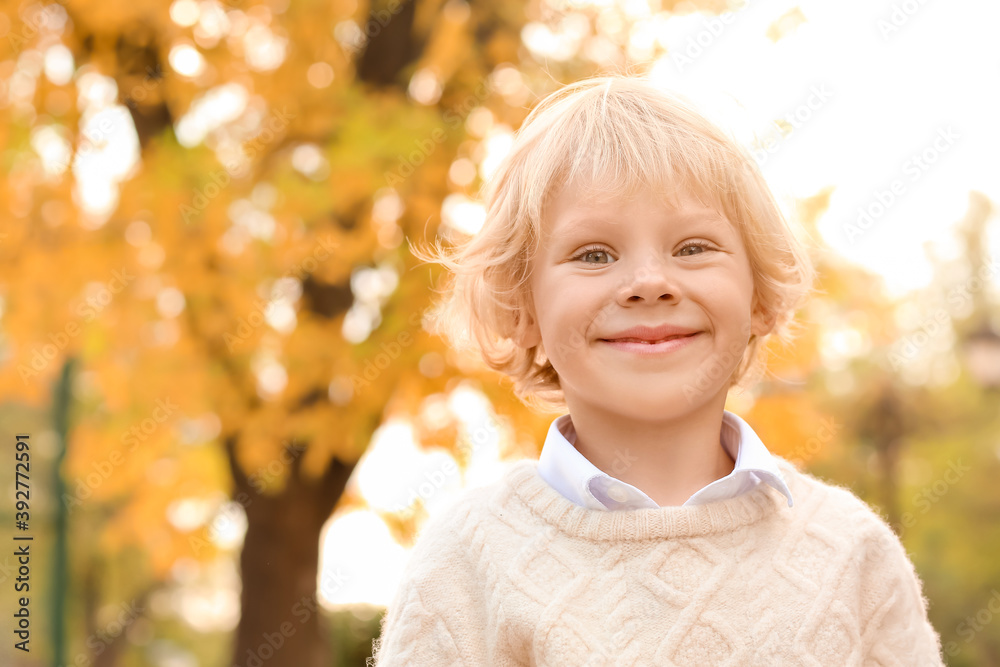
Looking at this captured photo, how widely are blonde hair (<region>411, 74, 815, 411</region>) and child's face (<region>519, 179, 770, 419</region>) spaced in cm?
5

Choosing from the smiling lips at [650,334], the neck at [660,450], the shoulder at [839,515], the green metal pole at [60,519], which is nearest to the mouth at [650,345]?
the smiling lips at [650,334]

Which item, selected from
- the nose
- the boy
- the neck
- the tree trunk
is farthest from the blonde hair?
the tree trunk

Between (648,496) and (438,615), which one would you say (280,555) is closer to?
(438,615)

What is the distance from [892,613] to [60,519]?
16.8ft

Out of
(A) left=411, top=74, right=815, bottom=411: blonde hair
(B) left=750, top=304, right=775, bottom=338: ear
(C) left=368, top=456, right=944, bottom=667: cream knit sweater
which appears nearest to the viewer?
(C) left=368, top=456, right=944, bottom=667: cream knit sweater

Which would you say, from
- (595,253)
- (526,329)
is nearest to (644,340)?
(595,253)

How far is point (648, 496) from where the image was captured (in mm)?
1439

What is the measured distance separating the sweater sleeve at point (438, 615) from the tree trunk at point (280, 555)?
12.5 feet

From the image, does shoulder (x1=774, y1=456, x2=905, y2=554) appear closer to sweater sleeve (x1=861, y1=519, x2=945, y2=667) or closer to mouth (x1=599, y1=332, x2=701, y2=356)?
sweater sleeve (x1=861, y1=519, x2=945, y2=667)

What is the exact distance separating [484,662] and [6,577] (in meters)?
4.85

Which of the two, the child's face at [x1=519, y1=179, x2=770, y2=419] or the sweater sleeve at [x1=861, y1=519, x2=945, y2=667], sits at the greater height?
the child's face at [x1=519, y1=179, x2=770, y2=419]

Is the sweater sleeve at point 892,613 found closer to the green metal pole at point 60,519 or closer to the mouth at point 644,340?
the mouth at point 644,340

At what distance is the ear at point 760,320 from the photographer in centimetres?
165

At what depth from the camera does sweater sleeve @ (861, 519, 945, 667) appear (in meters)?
1.42
